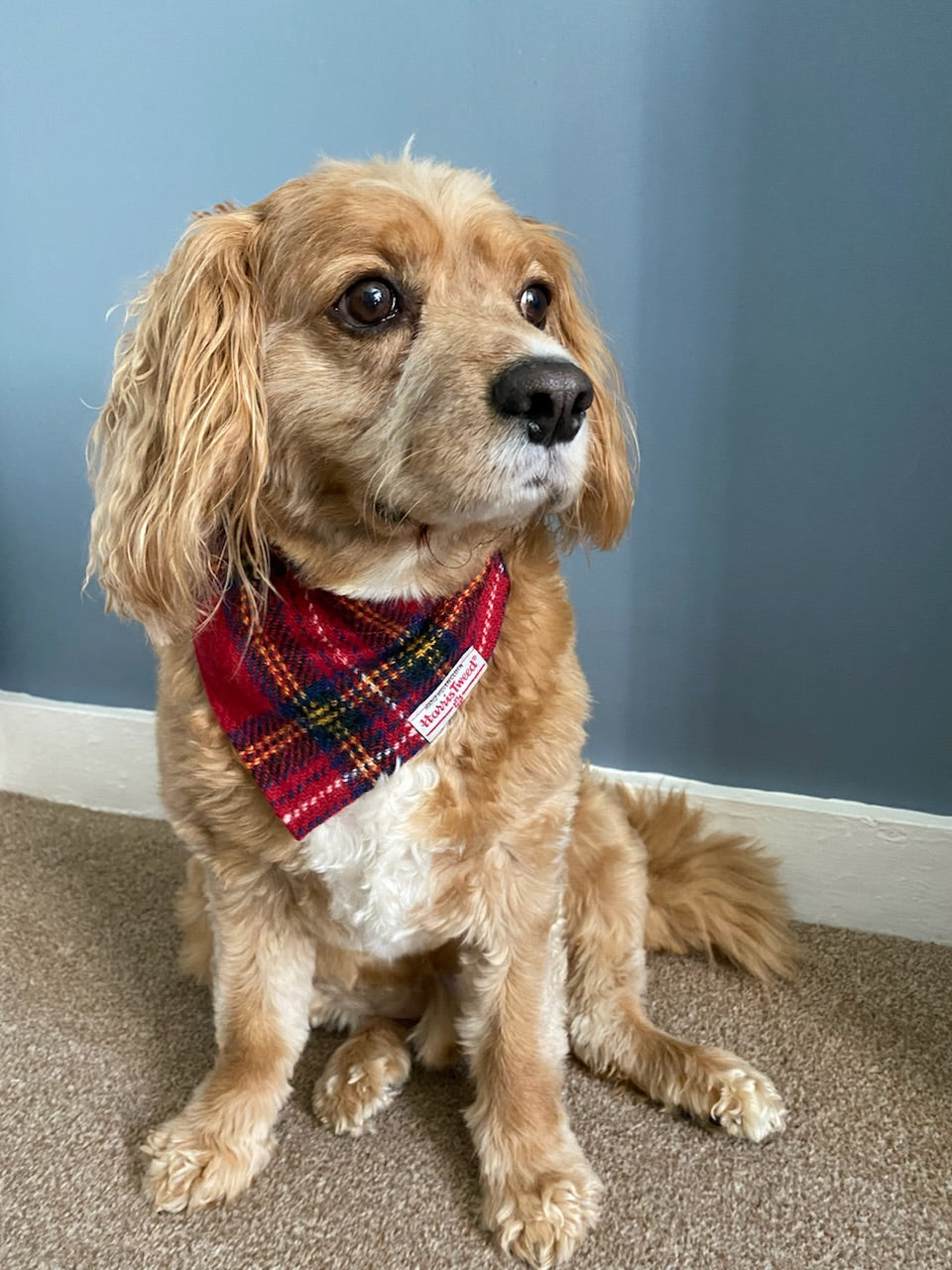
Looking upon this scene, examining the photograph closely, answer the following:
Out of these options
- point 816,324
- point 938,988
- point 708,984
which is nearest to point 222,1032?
point 708,984

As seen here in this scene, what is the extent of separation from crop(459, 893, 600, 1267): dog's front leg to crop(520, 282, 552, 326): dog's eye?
2.03 feet

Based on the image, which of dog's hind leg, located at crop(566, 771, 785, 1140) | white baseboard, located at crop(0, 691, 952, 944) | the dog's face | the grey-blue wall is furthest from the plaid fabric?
white baseboard, located at crop(0, 691, 952, 944)

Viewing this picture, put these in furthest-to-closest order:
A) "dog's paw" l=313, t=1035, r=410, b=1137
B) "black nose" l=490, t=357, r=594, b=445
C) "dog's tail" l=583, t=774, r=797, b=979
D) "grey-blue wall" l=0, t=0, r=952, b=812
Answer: "dog's tail" l=583, t=774, r=797, b=979
"grey-blue wall" l=0, t=0, r=952, b=812
"dog's paw" l=313, t=1035, r=410, b=1137
"black nose" l=490, t=357, r=594, b=445

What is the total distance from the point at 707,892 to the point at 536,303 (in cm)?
83

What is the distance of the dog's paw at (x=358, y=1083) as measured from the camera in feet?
3.77

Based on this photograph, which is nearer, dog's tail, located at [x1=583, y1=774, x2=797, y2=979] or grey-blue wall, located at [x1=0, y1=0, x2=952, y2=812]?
grey-blue wall, located at [x1=0, y1=0, x2=952, y2=812]

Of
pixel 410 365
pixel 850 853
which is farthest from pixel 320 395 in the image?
pixel 850 853

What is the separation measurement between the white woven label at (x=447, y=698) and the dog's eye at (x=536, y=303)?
1.19 ft

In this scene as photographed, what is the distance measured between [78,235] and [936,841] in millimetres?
1650

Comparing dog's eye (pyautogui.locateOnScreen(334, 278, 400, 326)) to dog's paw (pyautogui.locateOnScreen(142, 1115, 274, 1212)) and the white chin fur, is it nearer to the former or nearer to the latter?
the white chin fur

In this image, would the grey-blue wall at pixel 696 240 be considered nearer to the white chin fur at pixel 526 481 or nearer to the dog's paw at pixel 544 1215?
the white chin fur at pixel 526 481

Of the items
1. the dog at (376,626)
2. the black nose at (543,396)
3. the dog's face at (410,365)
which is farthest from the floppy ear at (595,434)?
the black nose at (543,396)

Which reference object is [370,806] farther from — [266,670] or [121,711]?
[121,711]

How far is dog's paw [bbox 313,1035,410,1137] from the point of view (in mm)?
1149
